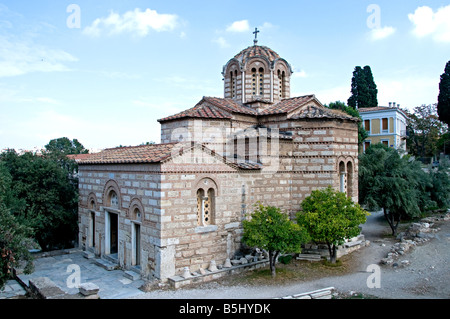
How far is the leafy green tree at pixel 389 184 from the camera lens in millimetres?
15617

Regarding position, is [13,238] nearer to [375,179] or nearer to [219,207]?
[219,207]

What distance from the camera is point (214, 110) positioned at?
1362 cm

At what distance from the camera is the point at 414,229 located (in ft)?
52.5

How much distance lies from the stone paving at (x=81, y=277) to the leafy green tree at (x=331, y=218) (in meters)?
5.49

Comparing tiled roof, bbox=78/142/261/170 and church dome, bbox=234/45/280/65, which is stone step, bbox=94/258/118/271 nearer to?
tiled roof, bbox=78/142/261/170

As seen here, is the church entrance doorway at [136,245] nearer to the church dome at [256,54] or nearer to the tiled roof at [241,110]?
the tiled roof at [241,110]

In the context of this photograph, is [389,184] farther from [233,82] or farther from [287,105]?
[233,82]

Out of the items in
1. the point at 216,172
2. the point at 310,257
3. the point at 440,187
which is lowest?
the point at 310,257

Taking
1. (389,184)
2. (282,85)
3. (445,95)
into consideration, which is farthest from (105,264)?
(445,95)

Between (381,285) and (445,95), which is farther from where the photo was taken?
(445,95)

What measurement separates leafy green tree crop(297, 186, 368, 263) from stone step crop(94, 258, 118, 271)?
20.3 ft

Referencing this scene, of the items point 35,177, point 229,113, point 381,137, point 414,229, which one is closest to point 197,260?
point 229,113

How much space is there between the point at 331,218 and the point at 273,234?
2.22 m

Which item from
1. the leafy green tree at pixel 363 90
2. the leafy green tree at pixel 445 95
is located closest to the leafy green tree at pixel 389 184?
the leafy green tree at pixel 445 95
